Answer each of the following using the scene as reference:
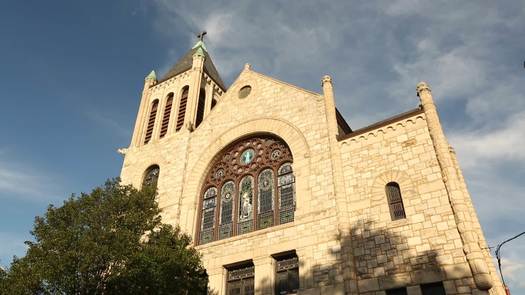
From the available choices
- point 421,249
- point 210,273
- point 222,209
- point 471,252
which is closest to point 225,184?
point 222,209

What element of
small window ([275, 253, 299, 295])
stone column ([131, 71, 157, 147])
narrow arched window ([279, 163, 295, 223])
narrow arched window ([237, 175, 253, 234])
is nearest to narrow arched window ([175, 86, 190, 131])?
stone column ([131, 71, 157, 147])

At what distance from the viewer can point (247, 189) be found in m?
19.0

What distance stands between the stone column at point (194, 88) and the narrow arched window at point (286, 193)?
283 inches

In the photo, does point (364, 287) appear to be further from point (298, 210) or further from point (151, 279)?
point (151, 279)

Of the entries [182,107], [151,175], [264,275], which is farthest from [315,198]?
[182,107]

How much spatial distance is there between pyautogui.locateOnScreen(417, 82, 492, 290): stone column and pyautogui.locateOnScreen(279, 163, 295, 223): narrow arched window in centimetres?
579

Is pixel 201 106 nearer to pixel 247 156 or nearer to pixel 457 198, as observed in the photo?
pixel 247 156

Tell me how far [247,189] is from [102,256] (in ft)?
23.8

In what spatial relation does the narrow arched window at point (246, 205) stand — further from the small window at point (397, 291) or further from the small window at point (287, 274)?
the small window at point (397, 291)

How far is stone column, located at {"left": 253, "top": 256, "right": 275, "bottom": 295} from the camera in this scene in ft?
50.0

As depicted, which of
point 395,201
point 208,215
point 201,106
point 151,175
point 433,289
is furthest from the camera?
point 201,106

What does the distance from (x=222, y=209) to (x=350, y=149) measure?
641cm

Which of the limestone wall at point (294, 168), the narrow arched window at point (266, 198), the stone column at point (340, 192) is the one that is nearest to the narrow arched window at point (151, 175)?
the limestone wall at point (294, 168)

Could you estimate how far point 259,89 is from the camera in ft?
71.5
